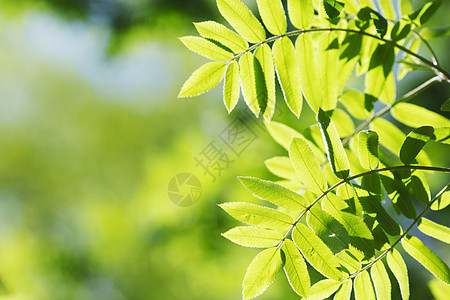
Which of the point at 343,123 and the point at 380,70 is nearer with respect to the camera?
the point at 380,70

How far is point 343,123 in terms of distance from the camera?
1357 mm

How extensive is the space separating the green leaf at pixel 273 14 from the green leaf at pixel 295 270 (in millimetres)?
568

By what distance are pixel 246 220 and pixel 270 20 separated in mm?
545

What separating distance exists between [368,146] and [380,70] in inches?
18.0

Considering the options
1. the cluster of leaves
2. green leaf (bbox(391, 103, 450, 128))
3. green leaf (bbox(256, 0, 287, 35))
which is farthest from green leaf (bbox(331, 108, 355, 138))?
green leaf (bbox(256, 0, 287, 35))

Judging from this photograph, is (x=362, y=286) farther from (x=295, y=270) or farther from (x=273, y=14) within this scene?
(x=273, y=14)

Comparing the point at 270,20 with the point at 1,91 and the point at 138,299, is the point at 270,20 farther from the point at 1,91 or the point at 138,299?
the point at 1,91

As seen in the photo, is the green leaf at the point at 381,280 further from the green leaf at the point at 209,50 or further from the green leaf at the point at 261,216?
the green leaf at the point at 209,50

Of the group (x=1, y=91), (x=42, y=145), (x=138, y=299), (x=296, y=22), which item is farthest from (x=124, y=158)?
(x=296, y=22)

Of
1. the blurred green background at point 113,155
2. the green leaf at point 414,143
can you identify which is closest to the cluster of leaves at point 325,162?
the green leaf at point 414,143

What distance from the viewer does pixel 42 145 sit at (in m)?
6.99

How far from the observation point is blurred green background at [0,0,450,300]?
4816mm

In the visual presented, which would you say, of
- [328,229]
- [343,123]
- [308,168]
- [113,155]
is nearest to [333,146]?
[308,168]

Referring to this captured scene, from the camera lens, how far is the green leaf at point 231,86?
101 cm
